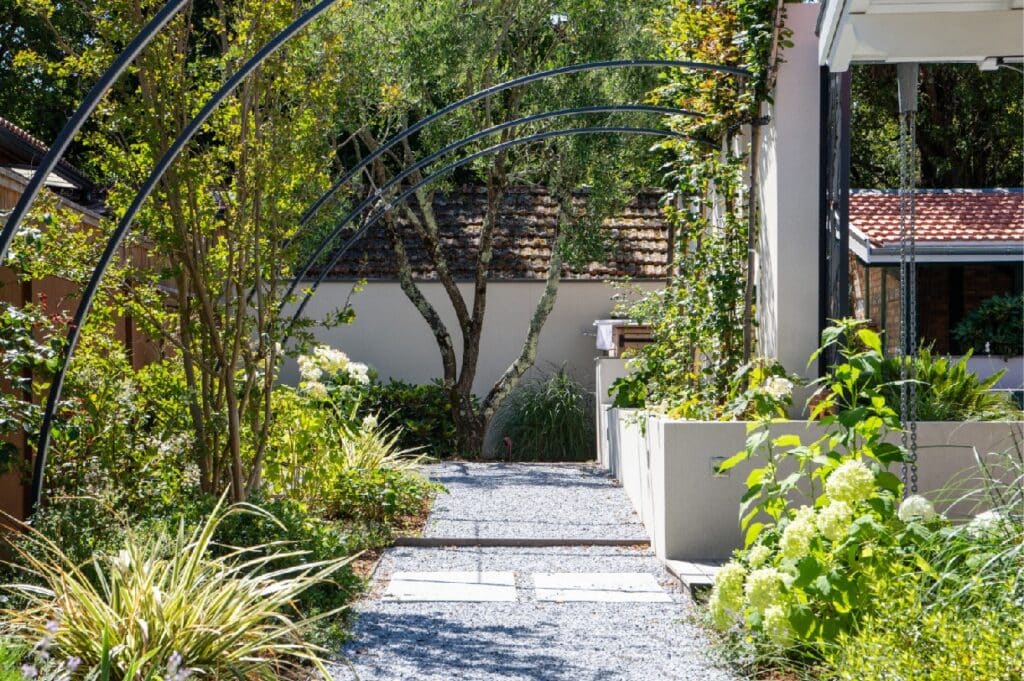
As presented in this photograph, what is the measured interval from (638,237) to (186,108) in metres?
12.8

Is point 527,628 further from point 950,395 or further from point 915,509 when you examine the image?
point 950,395

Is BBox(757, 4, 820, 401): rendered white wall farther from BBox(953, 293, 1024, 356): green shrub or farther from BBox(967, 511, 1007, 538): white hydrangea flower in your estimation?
BBox(953, 293, 1024, 356): green shrub

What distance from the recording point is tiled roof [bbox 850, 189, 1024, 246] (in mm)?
17922

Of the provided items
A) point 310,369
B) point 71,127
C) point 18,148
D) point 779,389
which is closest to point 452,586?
point 779,389

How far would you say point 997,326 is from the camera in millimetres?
18344

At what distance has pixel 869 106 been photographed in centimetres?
2305

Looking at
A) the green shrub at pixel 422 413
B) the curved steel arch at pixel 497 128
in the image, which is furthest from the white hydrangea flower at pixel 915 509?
the green shrub at pixel 422 413

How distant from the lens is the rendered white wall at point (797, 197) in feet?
27.9

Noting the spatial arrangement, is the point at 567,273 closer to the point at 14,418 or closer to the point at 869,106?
the point at 869,106

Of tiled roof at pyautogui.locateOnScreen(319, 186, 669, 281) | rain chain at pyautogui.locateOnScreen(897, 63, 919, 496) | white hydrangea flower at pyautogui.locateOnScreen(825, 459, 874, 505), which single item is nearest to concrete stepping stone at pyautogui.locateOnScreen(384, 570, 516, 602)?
rain chain at pyautogui.locateOnScreen(897, 63, 919, 496)

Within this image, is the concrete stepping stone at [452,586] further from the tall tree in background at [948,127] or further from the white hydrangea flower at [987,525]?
the tall tree in background at [948,127]

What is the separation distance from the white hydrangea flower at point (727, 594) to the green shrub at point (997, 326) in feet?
45.5

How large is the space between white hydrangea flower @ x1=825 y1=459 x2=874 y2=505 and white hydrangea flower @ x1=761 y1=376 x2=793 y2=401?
2729mm

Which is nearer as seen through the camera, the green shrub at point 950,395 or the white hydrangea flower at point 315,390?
the green shrub at point 950,395
